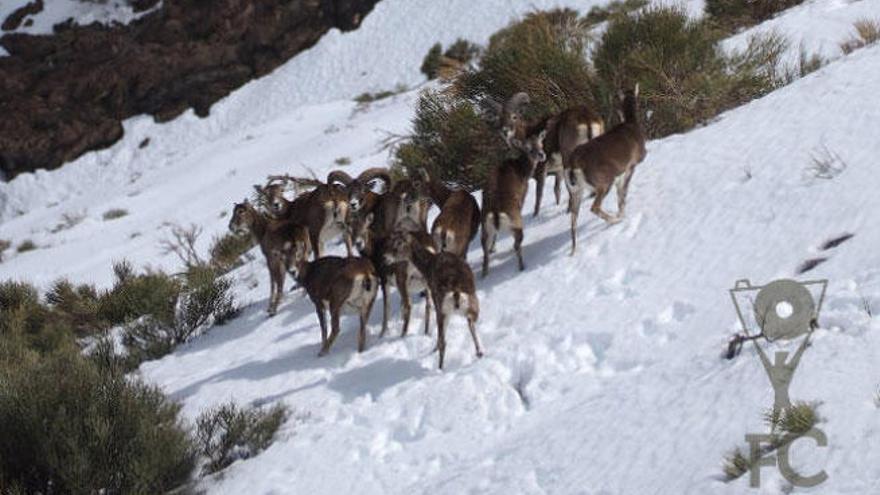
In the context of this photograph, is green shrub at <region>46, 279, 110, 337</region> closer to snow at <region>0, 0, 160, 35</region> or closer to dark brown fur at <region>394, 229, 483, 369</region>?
dark brown fur at <region>394, 229, 483, 369</region>

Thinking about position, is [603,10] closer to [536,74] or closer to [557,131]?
[536,74]

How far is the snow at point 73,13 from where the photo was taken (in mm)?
32906

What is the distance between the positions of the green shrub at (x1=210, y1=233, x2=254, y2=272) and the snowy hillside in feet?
8.57

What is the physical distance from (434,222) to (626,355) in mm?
2407

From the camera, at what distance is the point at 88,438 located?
559 centimetres

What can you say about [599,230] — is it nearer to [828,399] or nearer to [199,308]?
[828,399]

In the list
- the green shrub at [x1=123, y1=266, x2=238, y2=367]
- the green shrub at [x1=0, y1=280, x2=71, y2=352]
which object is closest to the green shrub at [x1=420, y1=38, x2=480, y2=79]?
the green shrub at [x1=0, y1=280, x2=71, y2=352]

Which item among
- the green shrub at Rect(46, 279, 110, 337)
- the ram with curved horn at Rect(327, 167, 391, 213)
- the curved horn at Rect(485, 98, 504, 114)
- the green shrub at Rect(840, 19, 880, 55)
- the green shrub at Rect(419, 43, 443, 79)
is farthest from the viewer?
the green shrub at Rect(419, 43, 443, 79)

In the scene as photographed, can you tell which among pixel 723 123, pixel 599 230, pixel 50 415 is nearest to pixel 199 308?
pixel 50 415

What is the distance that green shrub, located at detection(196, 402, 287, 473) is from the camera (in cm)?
590

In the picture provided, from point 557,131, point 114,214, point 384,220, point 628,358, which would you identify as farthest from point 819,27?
point 114,214

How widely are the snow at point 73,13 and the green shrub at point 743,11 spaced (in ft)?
80.6

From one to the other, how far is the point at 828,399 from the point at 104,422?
415 centimetres

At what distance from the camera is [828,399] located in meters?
3.84
